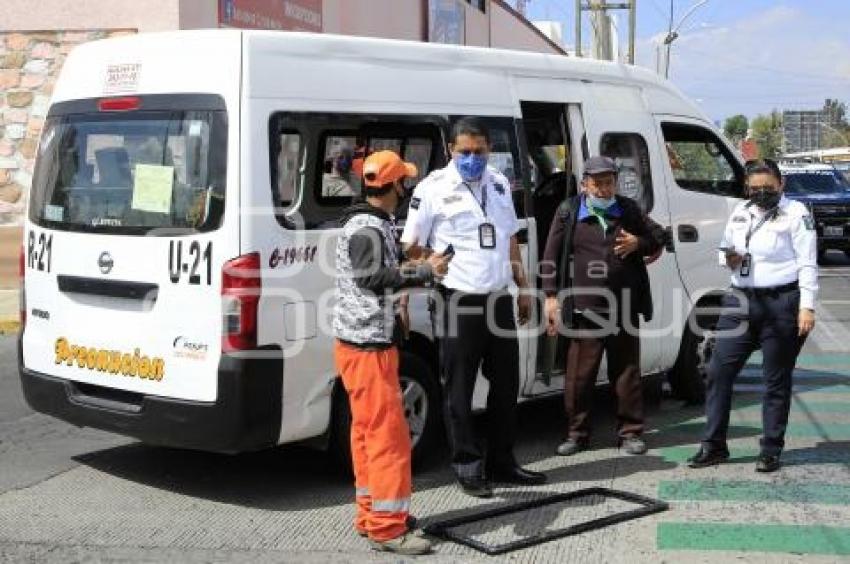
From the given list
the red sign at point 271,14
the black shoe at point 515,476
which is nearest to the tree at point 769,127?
the red sign at point 271,14

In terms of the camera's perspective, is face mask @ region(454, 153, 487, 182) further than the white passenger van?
Yes

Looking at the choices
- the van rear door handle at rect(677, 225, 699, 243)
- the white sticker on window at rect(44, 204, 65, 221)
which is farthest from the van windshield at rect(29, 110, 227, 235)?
the van rear door handle at rect(677, 225, 699, 243)

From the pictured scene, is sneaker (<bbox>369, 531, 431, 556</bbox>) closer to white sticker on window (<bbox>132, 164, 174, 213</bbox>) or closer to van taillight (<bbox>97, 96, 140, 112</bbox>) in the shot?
white sticker on window (<bbox>132, 164, 174, 213</bbox>)

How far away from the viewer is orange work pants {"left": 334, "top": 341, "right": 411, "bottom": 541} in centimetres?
471

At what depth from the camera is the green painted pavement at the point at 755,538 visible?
4.79 meters

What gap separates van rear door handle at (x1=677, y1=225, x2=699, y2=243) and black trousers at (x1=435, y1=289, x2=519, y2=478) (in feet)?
7.66

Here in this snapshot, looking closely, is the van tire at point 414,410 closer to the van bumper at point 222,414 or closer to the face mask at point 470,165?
the van bumper at point 222,414

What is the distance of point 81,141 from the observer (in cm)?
560

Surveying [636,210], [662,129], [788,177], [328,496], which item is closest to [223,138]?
[328,496]

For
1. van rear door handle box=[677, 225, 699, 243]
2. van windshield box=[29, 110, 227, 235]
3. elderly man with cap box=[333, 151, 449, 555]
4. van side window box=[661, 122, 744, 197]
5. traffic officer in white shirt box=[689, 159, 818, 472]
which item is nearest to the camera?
elderly man with cap box=[333, 151, 449, 555]

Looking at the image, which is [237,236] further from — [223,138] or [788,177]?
[788,177]

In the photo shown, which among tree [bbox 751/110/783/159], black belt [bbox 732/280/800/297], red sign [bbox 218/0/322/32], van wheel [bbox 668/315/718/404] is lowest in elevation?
van wheel [bbox 668/315/718/404]

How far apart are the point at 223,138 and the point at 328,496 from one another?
1.94m

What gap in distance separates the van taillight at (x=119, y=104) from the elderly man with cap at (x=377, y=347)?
135cm
